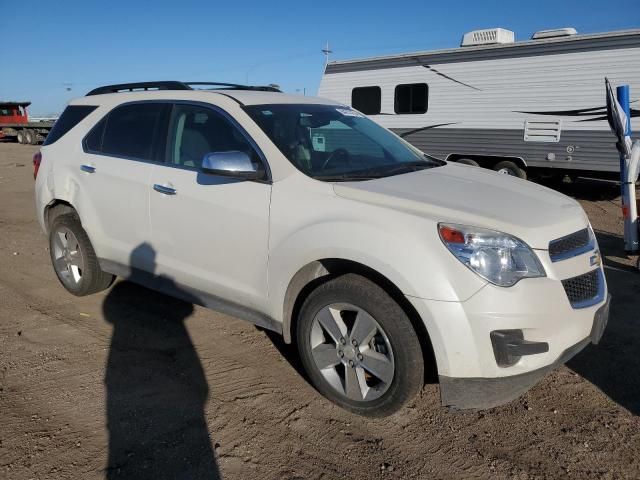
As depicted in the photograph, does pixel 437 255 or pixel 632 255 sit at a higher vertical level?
pixel 437 255

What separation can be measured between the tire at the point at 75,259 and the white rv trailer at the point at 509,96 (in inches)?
314

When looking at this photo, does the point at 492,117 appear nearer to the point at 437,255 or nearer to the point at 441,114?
the point at 441,114

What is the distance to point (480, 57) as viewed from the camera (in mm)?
10391

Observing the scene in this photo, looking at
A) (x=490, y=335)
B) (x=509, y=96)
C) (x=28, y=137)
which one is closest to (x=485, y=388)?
(x=490, y=335)

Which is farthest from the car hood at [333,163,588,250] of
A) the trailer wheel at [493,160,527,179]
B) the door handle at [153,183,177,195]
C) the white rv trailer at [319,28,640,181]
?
the trailer wheel at [493,160,527,179]

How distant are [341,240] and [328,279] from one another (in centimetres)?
34

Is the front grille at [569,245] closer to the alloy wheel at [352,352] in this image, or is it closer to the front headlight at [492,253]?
the front headlight at [492,253]

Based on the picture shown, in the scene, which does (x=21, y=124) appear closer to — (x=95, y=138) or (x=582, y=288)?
(x=95, y=138)

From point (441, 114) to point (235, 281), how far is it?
8.70m

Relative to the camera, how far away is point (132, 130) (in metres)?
4.23

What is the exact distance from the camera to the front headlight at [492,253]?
2.56 metres

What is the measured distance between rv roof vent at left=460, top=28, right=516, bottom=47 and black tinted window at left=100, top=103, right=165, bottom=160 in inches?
315

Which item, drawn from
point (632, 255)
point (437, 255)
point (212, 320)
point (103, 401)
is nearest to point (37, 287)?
point (212, 320)

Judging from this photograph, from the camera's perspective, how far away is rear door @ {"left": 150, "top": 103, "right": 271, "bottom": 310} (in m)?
3.29
